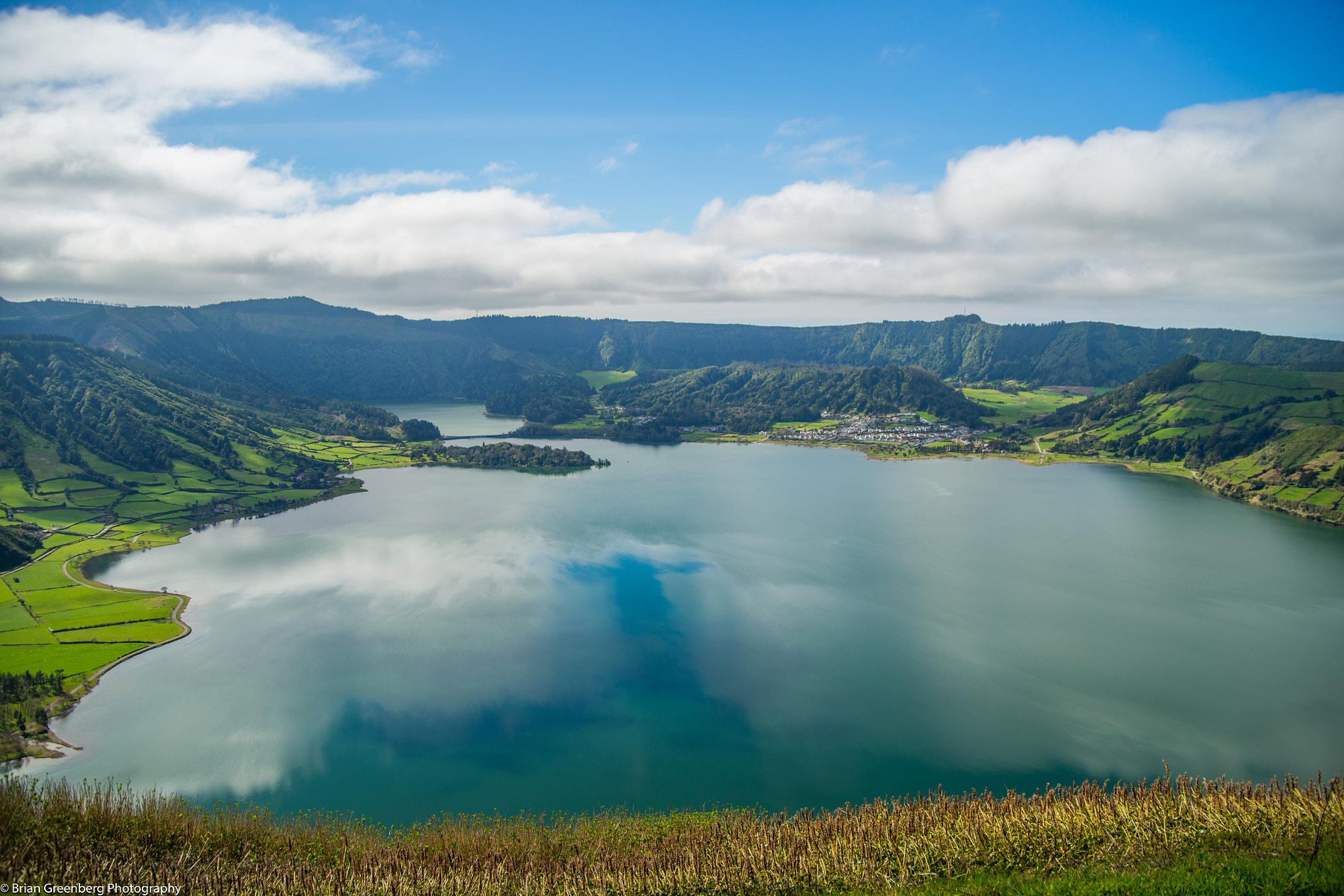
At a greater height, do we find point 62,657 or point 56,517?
point 56,517

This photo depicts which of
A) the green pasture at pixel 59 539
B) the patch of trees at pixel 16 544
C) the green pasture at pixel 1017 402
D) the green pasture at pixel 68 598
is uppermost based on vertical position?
the green pasture at pixel 1017 402

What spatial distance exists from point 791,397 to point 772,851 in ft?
474

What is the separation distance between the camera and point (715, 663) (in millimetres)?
30688

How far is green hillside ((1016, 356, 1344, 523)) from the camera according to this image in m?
67.1

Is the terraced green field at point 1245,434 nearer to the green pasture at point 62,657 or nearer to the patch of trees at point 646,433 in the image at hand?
the patch of trees at point 646,433

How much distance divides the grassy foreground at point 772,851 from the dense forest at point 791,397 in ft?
395

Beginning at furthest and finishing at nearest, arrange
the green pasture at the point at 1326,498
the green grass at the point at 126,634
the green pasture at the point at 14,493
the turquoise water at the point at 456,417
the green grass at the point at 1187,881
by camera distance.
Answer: the turquoise water at the point at 456,417 → the green pasture at the point at 1326,498 → the green pasture at the point at 14,493 → the green grass at the point at 126,634 → the green grass at the point at 1187,881

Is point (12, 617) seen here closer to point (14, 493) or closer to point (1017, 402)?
point (14, 493)

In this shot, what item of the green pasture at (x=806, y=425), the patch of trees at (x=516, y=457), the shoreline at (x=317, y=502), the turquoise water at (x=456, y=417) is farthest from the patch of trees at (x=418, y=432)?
the green pasture at (x=806, y=425)

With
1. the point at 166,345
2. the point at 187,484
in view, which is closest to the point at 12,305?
the point at 166,345

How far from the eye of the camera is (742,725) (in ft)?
83.1

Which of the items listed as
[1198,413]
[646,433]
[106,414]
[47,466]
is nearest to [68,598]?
[47,466]

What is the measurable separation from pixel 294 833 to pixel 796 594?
28.8 meters

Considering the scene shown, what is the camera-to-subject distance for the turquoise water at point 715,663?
23.1m
